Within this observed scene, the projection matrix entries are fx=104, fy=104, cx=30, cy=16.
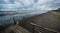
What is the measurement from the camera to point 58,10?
35.5ft

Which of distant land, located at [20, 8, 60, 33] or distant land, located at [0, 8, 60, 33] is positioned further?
distant land, located at [20, 8, 60, 33]

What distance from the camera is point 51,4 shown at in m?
8.67

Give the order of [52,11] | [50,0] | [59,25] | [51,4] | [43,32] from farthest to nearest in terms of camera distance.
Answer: [52,11]
[51,4]
[50,0]
[59,25]
[43,32]

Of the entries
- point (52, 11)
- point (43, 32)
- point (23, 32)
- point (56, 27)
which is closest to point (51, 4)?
point (52, 11)

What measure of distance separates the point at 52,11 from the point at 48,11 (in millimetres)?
422

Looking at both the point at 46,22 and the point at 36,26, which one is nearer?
the point at 36,26

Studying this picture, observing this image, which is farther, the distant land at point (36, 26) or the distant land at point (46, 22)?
the distant land at point (46, 22)

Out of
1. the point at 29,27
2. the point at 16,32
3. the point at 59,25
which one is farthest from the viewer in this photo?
the point at 29,27

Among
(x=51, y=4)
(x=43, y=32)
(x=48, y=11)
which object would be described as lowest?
(x=43, y=32)

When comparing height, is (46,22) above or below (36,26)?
below

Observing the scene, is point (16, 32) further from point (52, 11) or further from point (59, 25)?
point (52, 11)

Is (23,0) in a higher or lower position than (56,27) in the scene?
higher

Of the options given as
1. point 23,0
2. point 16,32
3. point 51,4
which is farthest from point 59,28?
point 23,0

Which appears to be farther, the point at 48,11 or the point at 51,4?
the point at 48,11
